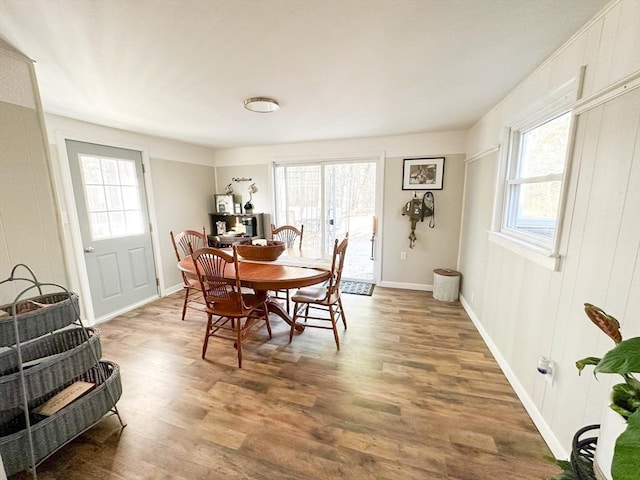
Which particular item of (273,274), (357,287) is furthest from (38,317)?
(357,287)

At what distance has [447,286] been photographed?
3453 millimetres

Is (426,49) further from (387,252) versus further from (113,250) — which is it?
(113,250)

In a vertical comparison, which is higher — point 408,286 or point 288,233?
point 288,233

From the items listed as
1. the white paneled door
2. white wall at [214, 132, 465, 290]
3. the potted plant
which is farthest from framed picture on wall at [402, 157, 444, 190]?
the white paneled door

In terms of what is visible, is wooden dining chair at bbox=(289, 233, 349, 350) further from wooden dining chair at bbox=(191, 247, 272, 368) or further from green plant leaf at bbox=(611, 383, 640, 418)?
green plant leaf at bbox=(611, 383, 640, 418)

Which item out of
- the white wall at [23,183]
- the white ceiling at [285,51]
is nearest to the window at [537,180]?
the white ceiling at [285,51]

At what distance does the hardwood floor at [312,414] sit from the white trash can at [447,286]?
2.80 ft

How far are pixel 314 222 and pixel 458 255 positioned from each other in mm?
2245

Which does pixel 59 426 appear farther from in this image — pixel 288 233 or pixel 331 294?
pixel 288 233

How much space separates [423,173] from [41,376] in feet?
13.2

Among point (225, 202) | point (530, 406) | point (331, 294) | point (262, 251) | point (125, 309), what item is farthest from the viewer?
point (225, 202)

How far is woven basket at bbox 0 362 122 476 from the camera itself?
1.18 meters

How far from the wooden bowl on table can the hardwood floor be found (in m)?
0.82

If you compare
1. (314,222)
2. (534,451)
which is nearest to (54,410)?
(534,451)
